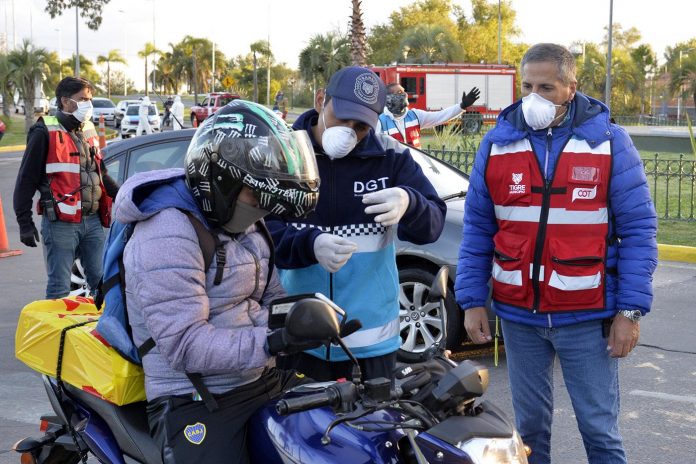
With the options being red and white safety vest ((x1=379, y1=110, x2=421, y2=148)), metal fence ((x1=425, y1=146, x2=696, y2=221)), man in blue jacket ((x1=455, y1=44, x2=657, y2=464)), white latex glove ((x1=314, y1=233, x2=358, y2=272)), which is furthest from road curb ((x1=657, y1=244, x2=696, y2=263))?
white latex glove ((x1=314, y1=233, x2=358, y2=272))

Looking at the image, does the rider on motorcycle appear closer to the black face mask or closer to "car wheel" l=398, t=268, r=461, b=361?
"car wheel" l=398, t=268, r=461, b=361

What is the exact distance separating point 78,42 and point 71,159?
48.0 meters

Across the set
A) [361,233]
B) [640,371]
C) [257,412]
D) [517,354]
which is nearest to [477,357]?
[640,371]

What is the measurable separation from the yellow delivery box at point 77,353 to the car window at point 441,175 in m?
4.12

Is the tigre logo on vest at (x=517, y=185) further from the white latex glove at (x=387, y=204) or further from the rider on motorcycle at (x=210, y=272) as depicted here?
the rider on motorcycle at (x=210, y=272)

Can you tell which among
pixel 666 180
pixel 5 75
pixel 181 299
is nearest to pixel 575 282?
pixel 181 299

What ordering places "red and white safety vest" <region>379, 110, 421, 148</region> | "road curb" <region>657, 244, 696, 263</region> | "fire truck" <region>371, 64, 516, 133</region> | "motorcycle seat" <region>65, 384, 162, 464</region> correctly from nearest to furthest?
1. "motorcycle seat" <region>65, 384, 162, 464</region>
2. "red and white safety vest" <region>379, 110, 421, 148</region>
3. "road curb" <region>657, 244, 696, 263</region>
4. "fire truck" <region>371, 64, 516, 133</region>

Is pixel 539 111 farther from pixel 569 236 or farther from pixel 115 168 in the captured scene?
pixel 115 168

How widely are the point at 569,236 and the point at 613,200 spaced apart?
201 millimetres

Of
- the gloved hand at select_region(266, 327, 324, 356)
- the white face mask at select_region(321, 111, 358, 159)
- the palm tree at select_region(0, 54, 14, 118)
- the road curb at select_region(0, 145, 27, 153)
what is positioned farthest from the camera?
the palm tree at select_region(0, 54, 14, 118)

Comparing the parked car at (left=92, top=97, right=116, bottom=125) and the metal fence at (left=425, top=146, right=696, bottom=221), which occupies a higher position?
the parked car at (left=92, top=97, right=116, bottom=125)

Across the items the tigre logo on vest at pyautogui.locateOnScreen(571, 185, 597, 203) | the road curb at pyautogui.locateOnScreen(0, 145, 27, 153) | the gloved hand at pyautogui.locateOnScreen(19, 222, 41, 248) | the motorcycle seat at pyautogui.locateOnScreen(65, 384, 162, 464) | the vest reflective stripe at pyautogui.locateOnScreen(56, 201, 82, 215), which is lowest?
the motorcycle seat at pyautogui.locateOnScreen(65, 384, 162, 464)

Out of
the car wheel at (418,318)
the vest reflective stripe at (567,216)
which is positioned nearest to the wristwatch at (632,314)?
the vest reflective stripe at (567,216)

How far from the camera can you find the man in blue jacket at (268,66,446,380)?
3.20m
